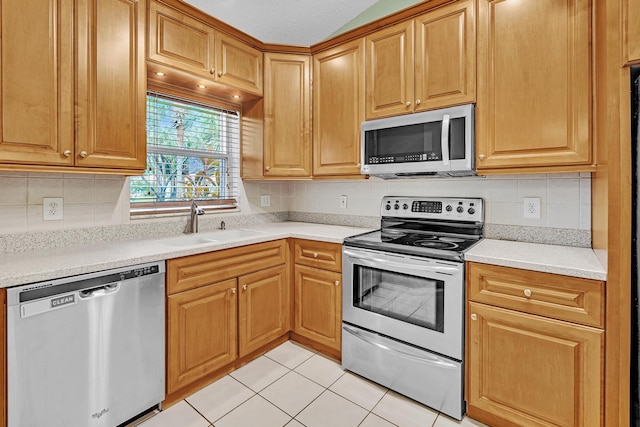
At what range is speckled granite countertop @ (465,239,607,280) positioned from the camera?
1361 mm

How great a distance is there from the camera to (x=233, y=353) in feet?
6.75

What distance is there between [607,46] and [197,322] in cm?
231

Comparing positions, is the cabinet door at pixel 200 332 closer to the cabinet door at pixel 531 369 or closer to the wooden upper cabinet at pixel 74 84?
the wooden upper cabinet at pixel 74 84

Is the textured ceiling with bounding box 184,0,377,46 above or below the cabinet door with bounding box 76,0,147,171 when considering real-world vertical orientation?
above

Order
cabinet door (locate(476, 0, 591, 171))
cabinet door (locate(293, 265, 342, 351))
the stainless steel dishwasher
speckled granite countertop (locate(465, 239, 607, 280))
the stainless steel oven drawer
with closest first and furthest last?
1. the stainless steel dishwasher
2. speckled granite countertop (locate(465, 239, 607, 280))
3. cabinet door (locate(476, 0, 591, 171))
4. the stainless steel oven drawer
5. cabinet door (locate(293, 265, 342, 351))

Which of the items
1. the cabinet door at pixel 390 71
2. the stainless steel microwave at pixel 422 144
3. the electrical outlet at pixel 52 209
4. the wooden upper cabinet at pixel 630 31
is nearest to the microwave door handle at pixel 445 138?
the stainless steel microwave at pixel 422 144

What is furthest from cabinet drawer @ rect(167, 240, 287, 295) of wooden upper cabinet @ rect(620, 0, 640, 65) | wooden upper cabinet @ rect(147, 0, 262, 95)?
wooden upper cabinet @ rect(620, 0, 640, 65)

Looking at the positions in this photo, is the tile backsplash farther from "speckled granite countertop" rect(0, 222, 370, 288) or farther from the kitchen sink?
the kitchen sink

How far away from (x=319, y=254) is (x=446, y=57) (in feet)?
4.97

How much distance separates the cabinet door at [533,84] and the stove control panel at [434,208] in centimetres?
37

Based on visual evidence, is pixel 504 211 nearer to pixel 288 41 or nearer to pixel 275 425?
pixel 275 425

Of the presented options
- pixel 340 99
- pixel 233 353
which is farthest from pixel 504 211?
pixel 233 353

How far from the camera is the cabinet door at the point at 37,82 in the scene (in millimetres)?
1399

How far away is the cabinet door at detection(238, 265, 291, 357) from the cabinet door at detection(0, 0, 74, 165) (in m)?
1.23
